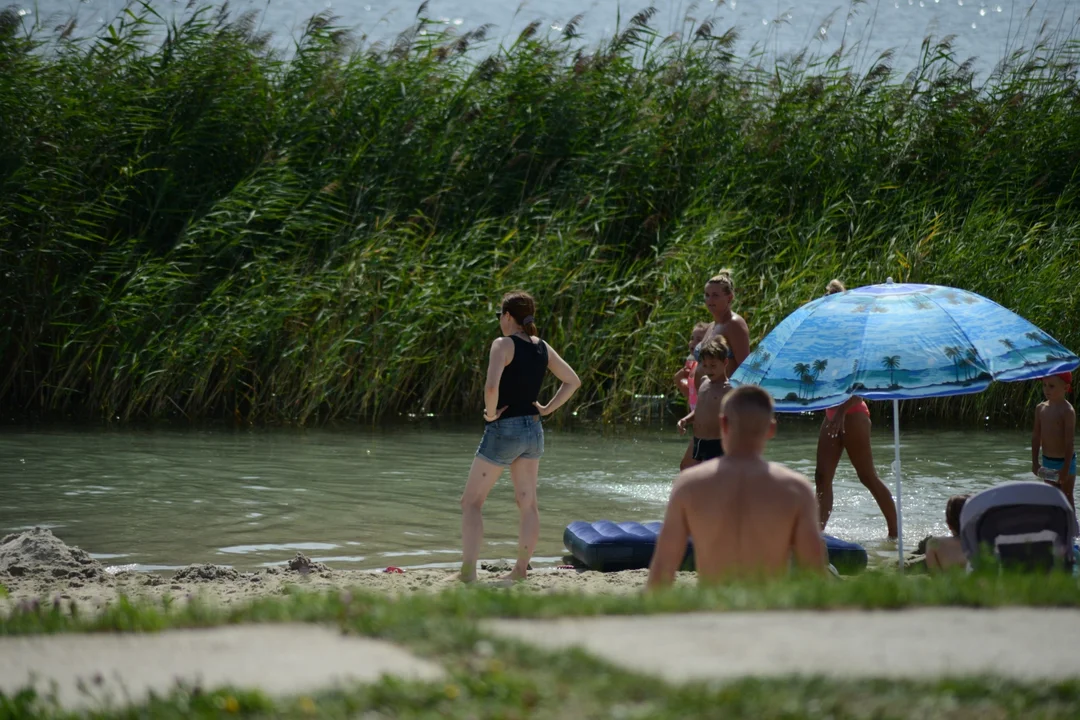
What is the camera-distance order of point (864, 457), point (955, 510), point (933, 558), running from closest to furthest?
point (933, 558) < point (955, 510) < point (864, 457)

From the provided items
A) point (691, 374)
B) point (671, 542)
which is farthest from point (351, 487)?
point (671, 542)

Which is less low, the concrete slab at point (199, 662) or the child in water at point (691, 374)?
the child in water at point (691, 374)

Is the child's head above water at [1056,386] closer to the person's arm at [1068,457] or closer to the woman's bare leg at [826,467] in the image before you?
the person's arm at [1068,457]

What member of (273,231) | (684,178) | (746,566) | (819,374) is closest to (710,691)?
(746,566)

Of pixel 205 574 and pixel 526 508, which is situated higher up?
pixel 526 508

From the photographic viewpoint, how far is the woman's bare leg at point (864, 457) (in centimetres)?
883

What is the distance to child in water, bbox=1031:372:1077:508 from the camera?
26.2 feet

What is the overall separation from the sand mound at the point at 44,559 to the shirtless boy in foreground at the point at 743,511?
163 inches

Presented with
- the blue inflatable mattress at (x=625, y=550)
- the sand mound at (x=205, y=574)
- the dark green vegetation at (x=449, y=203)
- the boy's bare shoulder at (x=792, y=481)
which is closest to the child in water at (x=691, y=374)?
the blue inflatable mattress at (x=625, y=550)

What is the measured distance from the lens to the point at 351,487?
1120 centimetres

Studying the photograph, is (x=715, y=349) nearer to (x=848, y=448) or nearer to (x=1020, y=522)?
(x=848, y=448)

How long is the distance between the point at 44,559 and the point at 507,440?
9.28 feet

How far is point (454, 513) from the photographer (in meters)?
10.1

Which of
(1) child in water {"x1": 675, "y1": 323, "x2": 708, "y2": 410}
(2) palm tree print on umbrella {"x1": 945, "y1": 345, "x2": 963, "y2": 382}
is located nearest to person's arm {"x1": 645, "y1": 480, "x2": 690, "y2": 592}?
(2) palm tree print on umbrella {"x1": 945, "y1": 345, "x2": 963, "y2": 382}
